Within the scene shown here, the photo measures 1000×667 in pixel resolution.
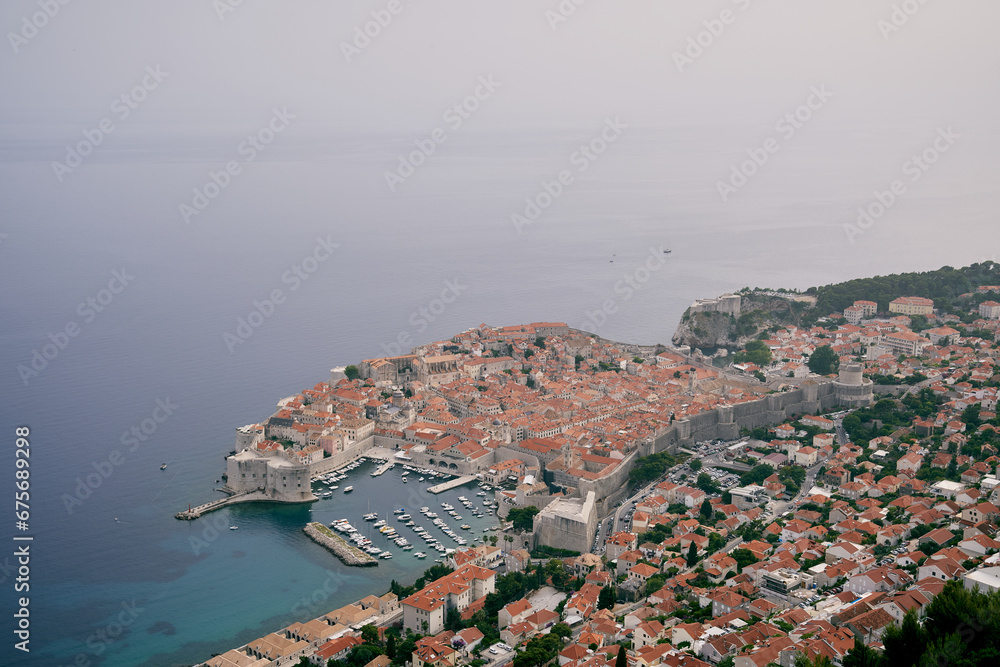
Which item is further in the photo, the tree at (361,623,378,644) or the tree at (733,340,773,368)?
the tree at (733,340,773,368)

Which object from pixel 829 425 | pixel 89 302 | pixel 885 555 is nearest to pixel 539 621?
pixel 885 555

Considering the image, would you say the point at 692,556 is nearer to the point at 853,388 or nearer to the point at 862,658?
the point at 862,658

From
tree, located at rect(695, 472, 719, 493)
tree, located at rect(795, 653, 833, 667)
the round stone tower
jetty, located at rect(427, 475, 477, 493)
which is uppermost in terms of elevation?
the round stone tower

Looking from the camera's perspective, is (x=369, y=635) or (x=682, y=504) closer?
(x=369, y=635)

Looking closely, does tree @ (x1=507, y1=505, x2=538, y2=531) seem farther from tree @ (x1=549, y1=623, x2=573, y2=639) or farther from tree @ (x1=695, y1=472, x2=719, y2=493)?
tree @ (x1=549, y1=623, x2=573, y2=639)

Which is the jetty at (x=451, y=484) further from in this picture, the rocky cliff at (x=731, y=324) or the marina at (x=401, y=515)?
the rocky cliff at (x=731, y=324)

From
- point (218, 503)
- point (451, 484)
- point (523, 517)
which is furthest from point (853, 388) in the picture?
point (218, 503)

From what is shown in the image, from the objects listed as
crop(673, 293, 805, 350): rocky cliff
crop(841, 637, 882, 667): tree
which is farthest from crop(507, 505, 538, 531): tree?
crop(673, 293, 805, 350): rocky cliff
